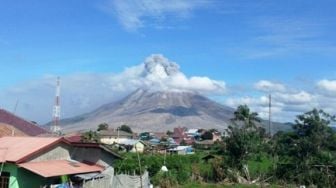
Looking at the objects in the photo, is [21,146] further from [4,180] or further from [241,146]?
[241,146]

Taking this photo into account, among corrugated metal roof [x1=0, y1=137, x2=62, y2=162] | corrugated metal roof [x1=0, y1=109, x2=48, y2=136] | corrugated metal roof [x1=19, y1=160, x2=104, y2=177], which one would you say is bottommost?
corrugated metal roof [x1=19, y1=160, x2=104, y2=177]

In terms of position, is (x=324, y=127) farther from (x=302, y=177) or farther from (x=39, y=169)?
(x=39, y=169)

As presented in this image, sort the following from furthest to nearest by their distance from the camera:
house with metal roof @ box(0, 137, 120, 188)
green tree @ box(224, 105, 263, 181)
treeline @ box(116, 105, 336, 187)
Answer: green tree @ box(224, 105, 263, 181)
treeline @ box(116, 105, 336, 187)
house with metal roof @ box(0, 137, 120, 188)

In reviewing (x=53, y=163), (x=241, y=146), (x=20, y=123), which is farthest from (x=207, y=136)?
(x=53, y=163)

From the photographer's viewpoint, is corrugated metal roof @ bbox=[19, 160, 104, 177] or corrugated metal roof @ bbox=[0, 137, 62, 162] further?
corrugated metal roof @ bbox=[0, 137, 62, 162]

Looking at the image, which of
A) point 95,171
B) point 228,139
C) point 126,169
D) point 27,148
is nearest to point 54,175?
point 27,148

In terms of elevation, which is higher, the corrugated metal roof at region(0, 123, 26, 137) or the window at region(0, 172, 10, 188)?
the corrugated metal roof at region(0, 123, 26, 137)

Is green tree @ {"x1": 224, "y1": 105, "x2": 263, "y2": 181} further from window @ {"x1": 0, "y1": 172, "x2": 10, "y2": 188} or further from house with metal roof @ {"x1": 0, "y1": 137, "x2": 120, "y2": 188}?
window @ {"x1": 0, "y1": 172, "x2": 10, "y2": 188}

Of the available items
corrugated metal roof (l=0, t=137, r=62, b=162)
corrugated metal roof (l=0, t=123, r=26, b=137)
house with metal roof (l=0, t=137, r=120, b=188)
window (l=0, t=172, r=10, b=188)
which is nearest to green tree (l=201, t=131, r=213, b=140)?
corrugated metal roof (l=0, t=123, r=26, b=137)
